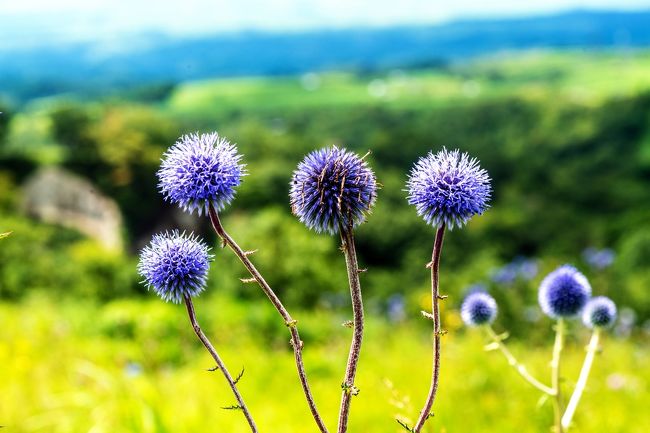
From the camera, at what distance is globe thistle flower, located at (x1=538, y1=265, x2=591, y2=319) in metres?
2.44

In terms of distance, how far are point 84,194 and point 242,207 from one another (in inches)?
249

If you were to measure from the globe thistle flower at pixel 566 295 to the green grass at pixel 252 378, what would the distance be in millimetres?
1478

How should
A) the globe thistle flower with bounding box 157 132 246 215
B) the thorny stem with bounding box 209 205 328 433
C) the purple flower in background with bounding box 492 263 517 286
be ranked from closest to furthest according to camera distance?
the thorny stem with bounding box 209 205 328 433, the globe thistle flower with bounding box 157 132 246 215, the purple flower in background with bounding box 492 263 517 286

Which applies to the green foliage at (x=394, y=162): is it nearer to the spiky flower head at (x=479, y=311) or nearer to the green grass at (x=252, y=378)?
the green grass at (x=252, y=378)

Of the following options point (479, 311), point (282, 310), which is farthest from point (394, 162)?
point (282, 310)

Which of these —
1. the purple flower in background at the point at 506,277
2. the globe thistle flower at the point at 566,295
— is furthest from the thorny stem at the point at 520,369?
the purple flower in background at the point at 506,277

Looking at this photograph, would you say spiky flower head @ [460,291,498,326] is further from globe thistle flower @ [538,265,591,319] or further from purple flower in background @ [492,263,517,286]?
purple flower in background @ [492,263,517,286]

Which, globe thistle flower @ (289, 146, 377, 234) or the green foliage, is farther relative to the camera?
the green foliage

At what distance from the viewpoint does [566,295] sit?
8.13 feet

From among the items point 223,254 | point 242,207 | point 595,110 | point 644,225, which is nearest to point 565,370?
point 223,254

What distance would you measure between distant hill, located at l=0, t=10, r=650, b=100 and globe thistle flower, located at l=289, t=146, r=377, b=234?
761 inches

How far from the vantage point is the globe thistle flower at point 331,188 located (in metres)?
1.33

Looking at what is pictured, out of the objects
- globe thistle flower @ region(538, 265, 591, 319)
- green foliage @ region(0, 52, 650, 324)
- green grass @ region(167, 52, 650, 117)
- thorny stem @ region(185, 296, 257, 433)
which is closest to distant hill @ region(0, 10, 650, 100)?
green grass @ region(167, 52, 650, 117)

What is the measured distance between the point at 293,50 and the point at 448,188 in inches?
1570
